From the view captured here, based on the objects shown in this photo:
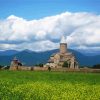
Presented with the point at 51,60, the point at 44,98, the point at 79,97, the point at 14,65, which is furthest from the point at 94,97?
the point at 51,60

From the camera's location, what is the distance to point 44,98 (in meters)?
20.2

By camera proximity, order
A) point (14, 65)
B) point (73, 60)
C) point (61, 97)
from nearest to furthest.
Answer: point (61, 97) → point (14, 65) → point (73, 60)

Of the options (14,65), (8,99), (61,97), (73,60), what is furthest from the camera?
(73,60)

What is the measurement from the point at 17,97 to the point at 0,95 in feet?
3.65

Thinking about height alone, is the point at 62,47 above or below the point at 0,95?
above

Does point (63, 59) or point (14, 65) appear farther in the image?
point (63, 59)

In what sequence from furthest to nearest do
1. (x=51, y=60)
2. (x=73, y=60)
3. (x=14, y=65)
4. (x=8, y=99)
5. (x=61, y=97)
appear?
1. (x=51, y=60)
2. (x=73, y=60)
3. (x=14, y=65)
4. (x=61, y=97)
5. (x=8, y=99)

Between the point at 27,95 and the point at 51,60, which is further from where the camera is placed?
the point at 51,60

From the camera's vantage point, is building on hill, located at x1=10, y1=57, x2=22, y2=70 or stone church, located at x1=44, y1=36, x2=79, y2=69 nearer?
building on hill, located at x1=10, y1=57, x2=22, y2=70

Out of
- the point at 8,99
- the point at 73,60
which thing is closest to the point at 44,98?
the point at 8,99

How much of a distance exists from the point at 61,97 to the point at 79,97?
3.38ft

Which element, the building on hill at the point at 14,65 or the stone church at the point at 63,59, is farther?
the stone church at the point at 63,59

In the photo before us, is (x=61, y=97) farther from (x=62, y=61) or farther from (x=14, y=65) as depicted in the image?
(x=62, y=61)

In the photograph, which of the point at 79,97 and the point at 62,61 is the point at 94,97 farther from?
the point at 62,61
